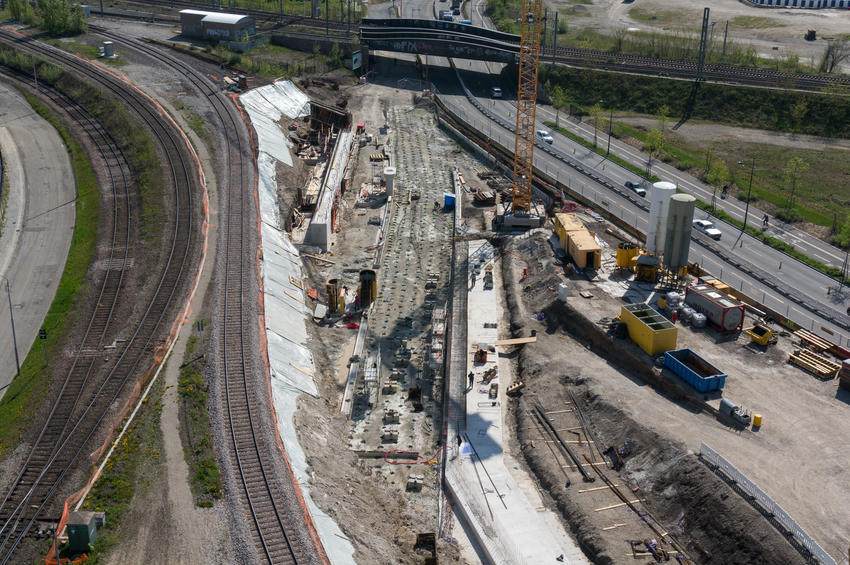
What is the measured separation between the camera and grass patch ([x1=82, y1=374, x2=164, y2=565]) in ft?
122

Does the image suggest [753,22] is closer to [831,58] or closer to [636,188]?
[831,58]

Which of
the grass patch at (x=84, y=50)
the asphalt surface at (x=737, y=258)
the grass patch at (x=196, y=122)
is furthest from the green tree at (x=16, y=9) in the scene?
the asphalt surface at (x=737, y=258)

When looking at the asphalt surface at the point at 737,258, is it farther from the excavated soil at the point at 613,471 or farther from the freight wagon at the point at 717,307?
the excavated soil at the point at 613,471

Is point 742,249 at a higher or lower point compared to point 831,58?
lower

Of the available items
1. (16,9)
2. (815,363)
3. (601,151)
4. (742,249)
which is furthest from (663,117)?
(16,9)

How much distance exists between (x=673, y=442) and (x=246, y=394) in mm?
24262

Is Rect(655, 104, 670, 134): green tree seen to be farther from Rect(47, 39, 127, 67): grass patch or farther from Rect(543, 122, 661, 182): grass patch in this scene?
Rect(47, 39, 127, 67): grass patch

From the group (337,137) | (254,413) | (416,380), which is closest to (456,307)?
(416,380)

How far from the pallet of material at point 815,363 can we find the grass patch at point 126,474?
39897 millimetres

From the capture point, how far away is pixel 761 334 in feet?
183

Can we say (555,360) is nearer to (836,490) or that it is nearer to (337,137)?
(836,490)

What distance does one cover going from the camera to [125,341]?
52.7 metres

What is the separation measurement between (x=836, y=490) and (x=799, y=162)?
174ft

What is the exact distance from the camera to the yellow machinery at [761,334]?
5516cm
